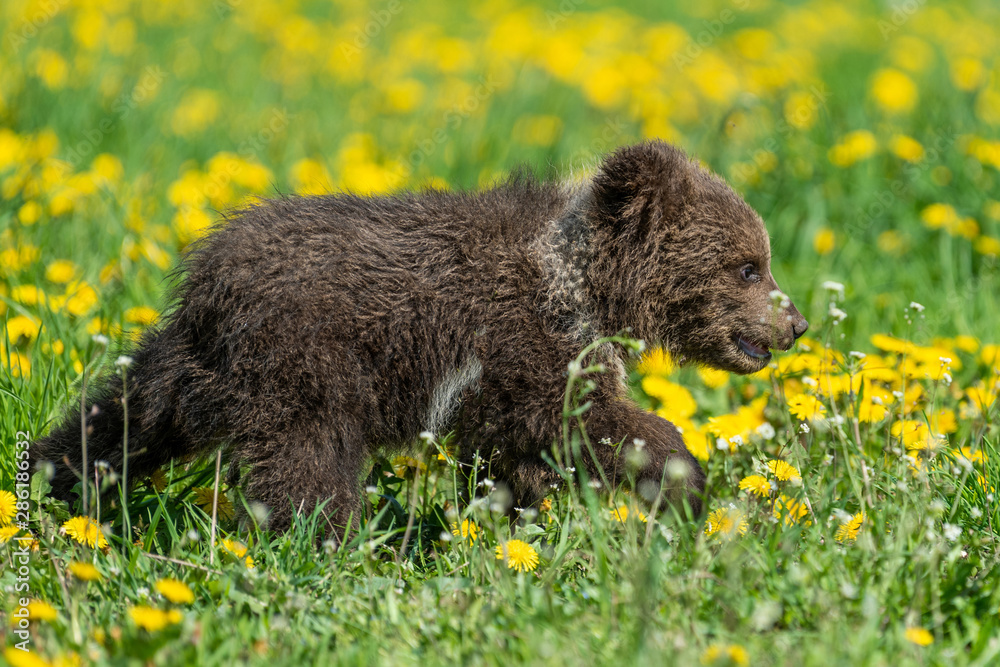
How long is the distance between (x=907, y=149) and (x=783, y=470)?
4.04 meters

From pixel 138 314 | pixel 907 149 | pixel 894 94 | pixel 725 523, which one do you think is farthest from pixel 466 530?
pixel 894 94

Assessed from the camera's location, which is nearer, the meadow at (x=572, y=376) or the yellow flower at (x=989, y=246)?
the meadow at (x=572, y=376)

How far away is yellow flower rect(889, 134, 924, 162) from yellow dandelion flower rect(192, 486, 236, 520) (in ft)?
17.4

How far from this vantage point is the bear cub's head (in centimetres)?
414

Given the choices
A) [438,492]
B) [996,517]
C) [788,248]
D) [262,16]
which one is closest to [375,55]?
[262,16]

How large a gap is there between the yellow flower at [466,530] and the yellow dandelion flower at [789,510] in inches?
41.8

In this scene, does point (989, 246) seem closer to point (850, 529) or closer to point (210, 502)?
point (850, 529)

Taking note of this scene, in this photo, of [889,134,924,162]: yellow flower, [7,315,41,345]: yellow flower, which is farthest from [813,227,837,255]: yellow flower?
[7,315,41,345]: yellow flower

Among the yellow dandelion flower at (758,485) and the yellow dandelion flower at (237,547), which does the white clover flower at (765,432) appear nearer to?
the yellow dandelion flower at (758,485)

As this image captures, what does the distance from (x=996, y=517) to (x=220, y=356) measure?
9.21ft

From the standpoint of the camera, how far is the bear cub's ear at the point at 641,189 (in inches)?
161

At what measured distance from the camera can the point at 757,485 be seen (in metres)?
3.88

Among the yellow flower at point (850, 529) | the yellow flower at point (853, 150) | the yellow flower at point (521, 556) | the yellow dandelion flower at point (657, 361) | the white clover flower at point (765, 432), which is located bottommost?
the yellow flower at point (850, 529)

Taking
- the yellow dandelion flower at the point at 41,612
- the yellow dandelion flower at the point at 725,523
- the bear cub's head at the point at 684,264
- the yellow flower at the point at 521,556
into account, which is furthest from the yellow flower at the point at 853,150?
the yellow dandelion flower at the point at 41,612
